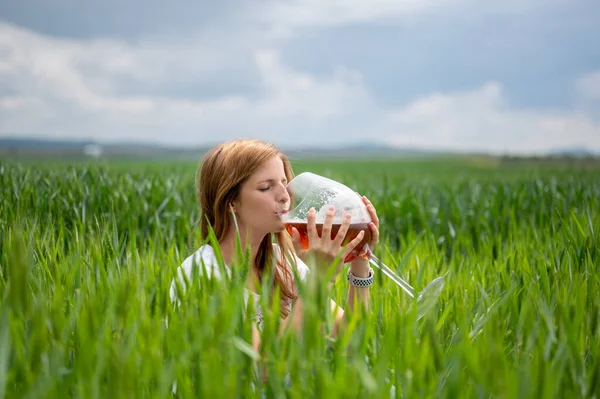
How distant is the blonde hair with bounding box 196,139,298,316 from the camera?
236 centimetres

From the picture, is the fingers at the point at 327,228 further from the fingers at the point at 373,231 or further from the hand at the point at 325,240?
the fingers at the point at 373,231

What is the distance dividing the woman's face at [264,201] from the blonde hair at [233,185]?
0.03m

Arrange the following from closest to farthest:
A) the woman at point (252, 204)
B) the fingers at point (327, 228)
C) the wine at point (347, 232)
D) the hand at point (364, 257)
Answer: the fingers at point (327, 228)
the wine at point (347, 232)
the hand at point (364, 257)
the woman at point (252, 204)

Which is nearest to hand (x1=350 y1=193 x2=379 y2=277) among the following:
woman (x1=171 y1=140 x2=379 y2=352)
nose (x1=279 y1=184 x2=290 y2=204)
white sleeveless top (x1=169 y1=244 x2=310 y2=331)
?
woman (x1=171 y1=140 x2=379 y2=352)

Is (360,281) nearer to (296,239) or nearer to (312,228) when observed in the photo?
(296,239)

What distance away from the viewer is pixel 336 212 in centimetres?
205

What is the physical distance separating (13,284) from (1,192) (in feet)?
13.7

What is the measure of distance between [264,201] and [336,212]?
0.37 m

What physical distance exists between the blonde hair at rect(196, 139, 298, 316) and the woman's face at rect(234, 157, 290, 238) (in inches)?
1.3

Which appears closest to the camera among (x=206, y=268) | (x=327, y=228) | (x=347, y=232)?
(x=327, y=228)

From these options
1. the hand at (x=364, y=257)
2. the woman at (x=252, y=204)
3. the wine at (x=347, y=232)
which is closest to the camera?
the wine at (x=347, y=232)

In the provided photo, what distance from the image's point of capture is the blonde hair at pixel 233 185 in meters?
2.36

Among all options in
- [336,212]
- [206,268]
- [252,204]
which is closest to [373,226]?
[336,212]

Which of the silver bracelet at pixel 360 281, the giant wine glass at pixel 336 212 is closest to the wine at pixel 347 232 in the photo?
the giant wine glass at pixel 336 212
